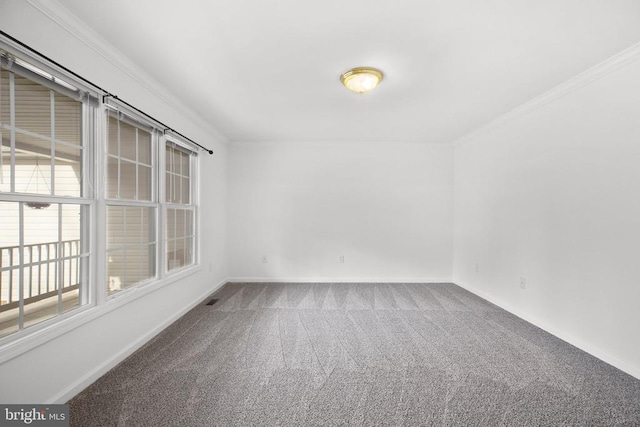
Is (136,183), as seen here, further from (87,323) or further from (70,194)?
(87,323)

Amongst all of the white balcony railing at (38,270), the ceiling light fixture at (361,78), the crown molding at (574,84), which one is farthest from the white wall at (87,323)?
the crown molding at (574,84)

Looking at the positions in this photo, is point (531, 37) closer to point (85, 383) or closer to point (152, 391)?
point (152, 391)

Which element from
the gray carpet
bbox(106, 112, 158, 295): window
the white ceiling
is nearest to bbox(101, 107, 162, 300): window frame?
bbox(106, 112, 158, 295): window

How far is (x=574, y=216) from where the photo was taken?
8.34 ft

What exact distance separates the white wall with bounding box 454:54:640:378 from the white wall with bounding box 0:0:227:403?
4020mm

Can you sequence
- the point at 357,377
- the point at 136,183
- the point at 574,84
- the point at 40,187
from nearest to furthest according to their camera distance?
the point at 40,187
the point at 357,377
the point at 574,84
the point at 136,183

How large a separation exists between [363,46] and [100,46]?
1.92m

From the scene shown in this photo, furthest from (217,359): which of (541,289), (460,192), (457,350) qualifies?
(460,192)

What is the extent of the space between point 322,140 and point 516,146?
2.76 m

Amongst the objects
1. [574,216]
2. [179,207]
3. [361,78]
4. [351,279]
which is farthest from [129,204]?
[574,216]

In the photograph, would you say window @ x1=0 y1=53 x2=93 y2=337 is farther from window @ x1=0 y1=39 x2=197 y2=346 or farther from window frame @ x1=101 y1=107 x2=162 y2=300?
window frame @ x1=101 y1=107 x2=162 y2=300

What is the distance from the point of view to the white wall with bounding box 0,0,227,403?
1.49 meters

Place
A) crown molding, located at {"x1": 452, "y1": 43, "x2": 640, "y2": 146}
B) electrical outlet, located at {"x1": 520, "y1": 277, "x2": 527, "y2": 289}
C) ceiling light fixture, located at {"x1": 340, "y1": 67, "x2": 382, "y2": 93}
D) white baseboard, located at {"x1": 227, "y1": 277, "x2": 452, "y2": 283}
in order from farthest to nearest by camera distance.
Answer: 1. white baseboard, located at {"x1": 227, "y1": 277, "x2": 452, "y2": 283}
2. electrical outlet, located at {"x1": 520, "y1": 277, "x2": 527, "y2": 289}
3. ceiling light fixture, located at {"x1": 340, "y1": 67, "x2": 382, "y2": 93}
4. crown molding, located at {"x1": 452, "y1": 43, "x2": 640, "y2": 146}

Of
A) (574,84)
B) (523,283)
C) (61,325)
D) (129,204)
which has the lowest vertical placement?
(523,283)
